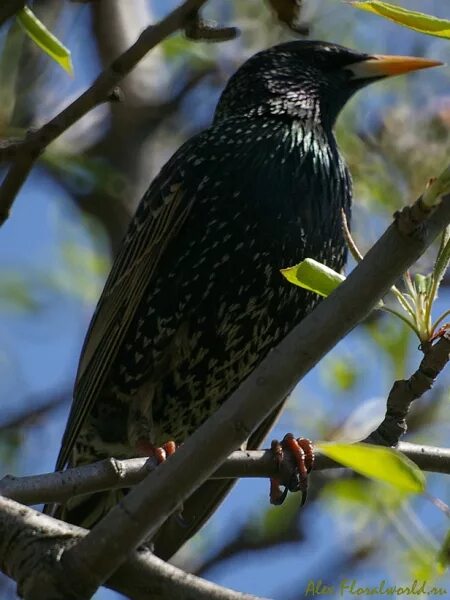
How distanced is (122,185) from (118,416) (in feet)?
4.01

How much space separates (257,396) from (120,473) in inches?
23.9

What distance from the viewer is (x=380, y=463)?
1.54 meters

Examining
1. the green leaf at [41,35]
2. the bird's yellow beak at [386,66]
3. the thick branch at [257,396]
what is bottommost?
the thick branch at [257,396]

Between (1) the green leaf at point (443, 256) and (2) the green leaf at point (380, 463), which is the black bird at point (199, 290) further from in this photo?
(2) the green leaf at point (380, 463)

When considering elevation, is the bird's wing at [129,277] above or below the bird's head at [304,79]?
below

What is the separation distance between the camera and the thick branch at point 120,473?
7.11ft

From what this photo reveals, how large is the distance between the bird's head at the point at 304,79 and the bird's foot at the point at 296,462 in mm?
1519

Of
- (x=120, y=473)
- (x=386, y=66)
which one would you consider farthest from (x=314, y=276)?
(x=386, y=66)

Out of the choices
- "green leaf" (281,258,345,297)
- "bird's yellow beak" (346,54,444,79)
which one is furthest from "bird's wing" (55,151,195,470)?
"green leaf" (281,258,345,297)

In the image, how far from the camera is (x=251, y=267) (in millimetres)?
3629

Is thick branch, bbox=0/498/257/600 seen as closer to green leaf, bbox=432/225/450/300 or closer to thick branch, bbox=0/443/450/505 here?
thick branch, bbox=0/443/450/505

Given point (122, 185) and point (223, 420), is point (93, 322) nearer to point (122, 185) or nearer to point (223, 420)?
point (122, 185)

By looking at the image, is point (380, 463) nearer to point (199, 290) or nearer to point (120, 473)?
point (120, 473)

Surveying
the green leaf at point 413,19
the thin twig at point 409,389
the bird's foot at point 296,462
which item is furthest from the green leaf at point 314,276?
the bird's foot at point 296,462
